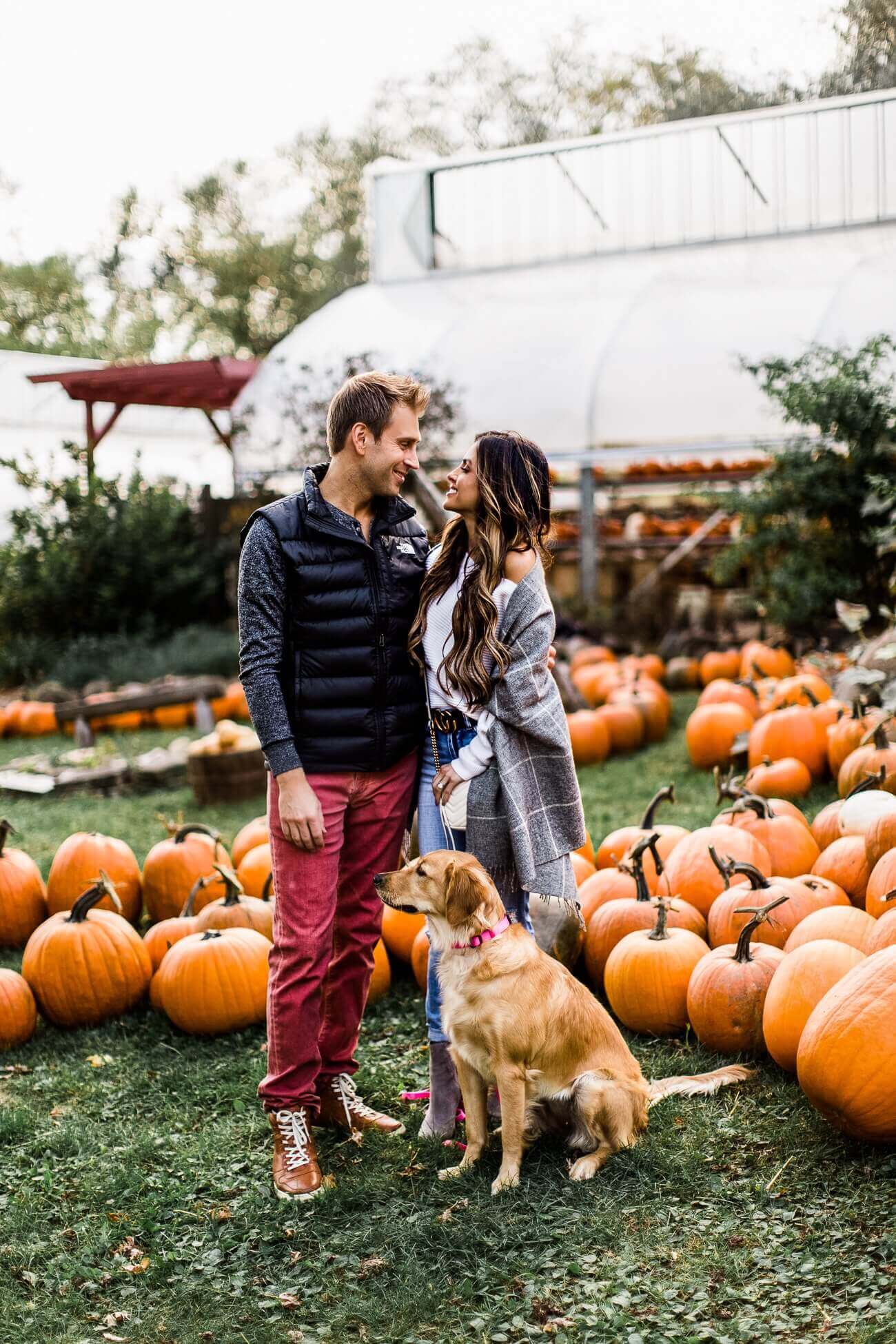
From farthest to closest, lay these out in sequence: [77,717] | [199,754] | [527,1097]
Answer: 1. [77,717]
2. [199,754]
3. [527,1097]

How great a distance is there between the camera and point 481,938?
3.08 meters

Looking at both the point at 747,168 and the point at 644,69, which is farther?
the point at 644,69

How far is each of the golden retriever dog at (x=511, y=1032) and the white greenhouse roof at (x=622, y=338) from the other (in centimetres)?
854

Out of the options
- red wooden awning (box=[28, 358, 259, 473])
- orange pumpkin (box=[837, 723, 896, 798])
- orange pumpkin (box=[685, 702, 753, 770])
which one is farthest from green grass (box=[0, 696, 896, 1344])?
A: red wooden awning (box=[28, 358, 259, 473])

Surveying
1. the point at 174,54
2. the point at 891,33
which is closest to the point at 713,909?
the point at 891,33

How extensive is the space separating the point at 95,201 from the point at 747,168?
22.7 m

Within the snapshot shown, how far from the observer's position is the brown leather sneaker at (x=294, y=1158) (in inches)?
124

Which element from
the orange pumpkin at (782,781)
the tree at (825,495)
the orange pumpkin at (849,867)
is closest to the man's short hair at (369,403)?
the orange pumpkin at (849,867)

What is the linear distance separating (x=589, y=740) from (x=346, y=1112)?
481 centimetres

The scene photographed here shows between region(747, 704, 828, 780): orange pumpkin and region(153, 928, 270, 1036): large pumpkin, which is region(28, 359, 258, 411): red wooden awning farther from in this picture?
region(153, 928, 270, 1036): large pumpkin

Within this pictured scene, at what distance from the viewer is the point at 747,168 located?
1417cm

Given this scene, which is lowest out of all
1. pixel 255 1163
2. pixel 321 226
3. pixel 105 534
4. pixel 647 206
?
pixel 255 1163

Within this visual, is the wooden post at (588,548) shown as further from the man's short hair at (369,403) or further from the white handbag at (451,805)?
the man's short hair at (369,403)

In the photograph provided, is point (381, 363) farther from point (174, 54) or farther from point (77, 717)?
Answer: point (174, 54)
